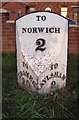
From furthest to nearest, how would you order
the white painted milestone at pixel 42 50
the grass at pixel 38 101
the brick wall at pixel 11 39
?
the brick wall at pixel 11 39
the grass at pixel 38 101
the white painted milestone at pixel 42 50

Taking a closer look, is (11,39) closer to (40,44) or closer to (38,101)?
(40,44)

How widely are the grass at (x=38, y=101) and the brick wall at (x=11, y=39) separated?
11 cm

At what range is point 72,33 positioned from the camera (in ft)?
14.4

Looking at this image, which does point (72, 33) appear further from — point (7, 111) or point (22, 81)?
point (7, 111)

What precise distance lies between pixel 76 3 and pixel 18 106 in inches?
64.8

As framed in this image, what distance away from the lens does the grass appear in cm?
420

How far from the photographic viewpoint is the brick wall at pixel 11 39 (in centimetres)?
443

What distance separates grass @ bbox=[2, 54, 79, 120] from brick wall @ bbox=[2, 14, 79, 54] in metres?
0.11

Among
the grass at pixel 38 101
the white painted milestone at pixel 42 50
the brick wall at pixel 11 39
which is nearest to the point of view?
the white painted milestone at pixel 42 50

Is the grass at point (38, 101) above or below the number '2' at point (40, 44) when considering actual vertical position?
below

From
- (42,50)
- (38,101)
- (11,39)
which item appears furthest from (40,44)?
(38,101)

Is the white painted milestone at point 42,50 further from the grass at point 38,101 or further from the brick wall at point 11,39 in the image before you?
the brick wall at point 11,39

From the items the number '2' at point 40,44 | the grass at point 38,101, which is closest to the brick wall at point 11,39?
the grass at point 38,101

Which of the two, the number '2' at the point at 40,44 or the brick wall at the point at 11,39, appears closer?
the number '2' at the point at 40,44
